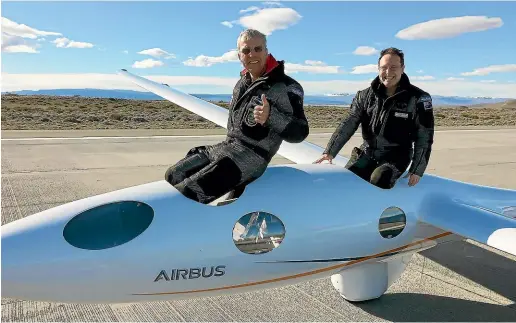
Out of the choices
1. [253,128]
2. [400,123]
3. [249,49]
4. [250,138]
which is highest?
[249,49]

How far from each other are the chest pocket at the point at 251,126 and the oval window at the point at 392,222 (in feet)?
5.34

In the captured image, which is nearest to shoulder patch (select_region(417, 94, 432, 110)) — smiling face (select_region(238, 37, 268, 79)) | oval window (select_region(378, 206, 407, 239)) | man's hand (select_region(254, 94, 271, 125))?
oval window (select_region(378, 206, 407, 239))

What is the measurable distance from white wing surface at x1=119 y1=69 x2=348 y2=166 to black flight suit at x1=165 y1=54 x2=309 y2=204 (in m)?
2.89

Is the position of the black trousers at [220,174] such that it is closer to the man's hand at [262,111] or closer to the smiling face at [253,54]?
the man's hand at [262,111]

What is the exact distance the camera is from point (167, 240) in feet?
13.4

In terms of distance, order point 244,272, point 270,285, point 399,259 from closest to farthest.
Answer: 1. point 244,272
2. point 270,285
3. point 399,259

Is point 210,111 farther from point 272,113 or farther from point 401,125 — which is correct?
point 272,113

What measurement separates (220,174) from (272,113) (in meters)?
0.76

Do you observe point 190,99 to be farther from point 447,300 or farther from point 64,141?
point 64,141

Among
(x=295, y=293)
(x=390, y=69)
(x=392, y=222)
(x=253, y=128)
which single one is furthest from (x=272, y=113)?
(x=295, y=293)

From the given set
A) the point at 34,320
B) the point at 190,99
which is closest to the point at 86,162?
the point at 190,99

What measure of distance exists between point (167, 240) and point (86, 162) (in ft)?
41.1

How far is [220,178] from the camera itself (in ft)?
14.6

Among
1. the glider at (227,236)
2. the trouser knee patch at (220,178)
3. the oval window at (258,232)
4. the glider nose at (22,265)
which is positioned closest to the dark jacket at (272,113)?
the trouser knee patch at (220,178)
